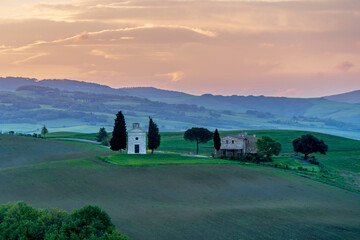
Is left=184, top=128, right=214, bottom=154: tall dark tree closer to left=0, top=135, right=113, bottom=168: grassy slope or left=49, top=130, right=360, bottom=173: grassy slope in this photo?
left=49, top=130, right=360, bottom=173: grassy slope

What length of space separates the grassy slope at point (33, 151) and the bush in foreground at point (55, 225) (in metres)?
57.3

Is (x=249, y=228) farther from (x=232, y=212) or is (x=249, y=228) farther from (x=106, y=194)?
(x=106, y=194)

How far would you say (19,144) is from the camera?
121 metres

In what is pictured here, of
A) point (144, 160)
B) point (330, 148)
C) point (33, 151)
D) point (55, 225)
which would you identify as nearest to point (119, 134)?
point (144, 160)

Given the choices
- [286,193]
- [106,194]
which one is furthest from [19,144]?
[286,193]

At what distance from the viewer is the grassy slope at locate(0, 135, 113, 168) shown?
101425mm

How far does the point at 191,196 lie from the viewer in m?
61.3

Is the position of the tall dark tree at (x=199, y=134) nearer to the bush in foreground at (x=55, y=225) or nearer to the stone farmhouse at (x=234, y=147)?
the stone farmhouse at (x=234, y=147)

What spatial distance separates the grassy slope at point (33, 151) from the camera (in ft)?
333

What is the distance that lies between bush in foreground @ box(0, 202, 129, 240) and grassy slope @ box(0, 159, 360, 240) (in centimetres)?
562

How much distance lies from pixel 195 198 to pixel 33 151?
6778 centimetres

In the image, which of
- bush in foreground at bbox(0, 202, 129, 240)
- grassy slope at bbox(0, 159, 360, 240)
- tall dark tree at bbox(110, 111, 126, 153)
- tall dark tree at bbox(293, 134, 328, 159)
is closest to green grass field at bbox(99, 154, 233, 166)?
grassy slope at bbox(0, 159, 360, 240)

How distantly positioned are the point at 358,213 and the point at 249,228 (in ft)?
63.4

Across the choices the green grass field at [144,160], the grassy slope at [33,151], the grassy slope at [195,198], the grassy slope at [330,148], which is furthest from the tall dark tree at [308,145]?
the grassy slope at [33,151]
